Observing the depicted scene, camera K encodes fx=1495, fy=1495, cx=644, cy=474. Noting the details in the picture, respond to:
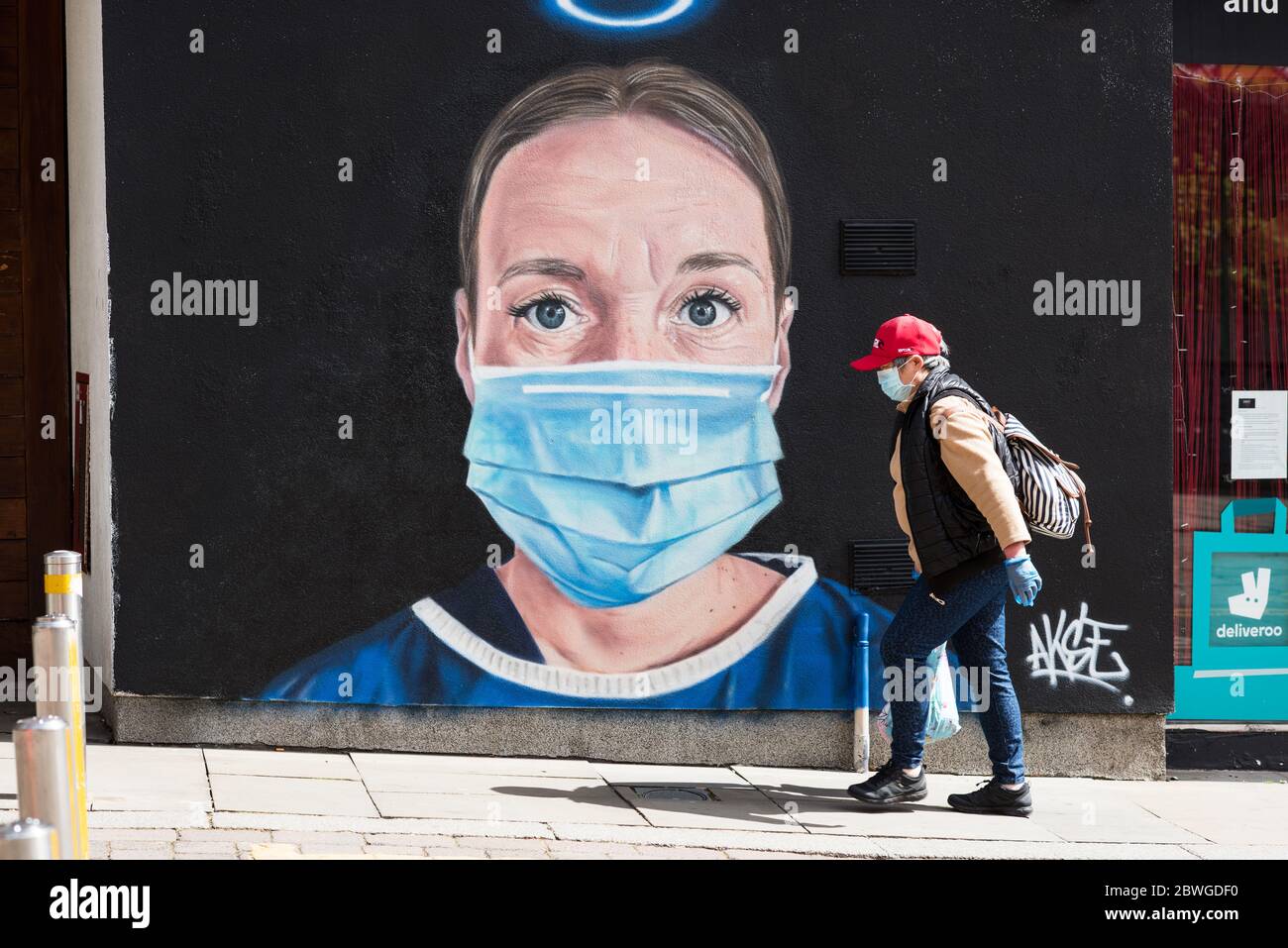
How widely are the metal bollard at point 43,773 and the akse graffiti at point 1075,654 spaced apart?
4.68 meters

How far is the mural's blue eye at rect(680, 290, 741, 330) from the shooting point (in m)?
6.96

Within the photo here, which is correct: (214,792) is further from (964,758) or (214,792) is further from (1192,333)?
(1192,333)

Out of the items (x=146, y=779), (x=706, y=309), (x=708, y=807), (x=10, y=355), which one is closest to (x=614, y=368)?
(x=706, y=309)

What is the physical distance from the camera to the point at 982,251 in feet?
23.1

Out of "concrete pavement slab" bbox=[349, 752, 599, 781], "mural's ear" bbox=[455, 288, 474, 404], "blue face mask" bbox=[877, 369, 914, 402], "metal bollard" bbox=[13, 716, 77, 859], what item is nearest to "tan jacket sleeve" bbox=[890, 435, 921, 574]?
"blue face mask" bbox=[877, 369, 914, 402]

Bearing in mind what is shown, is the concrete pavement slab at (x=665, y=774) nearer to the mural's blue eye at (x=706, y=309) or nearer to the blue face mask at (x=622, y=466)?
the blue face mask at (x=622, y=466)

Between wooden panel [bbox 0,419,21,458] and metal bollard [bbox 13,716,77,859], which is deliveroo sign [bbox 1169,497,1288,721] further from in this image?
wooden panel [bbox 0,419,21,458]

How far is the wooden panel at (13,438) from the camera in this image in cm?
832

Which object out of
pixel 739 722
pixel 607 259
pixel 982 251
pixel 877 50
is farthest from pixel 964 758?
pixel 877 50

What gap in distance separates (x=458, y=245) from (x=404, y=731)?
228cm

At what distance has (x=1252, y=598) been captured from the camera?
25.1 feet

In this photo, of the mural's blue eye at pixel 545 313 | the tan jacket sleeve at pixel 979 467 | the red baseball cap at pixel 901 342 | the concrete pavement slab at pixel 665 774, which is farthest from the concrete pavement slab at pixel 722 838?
the mural's blue eye at pixel 545 313

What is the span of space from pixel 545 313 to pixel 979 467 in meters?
2.19

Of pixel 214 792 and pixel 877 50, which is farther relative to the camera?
pixel 877 50
